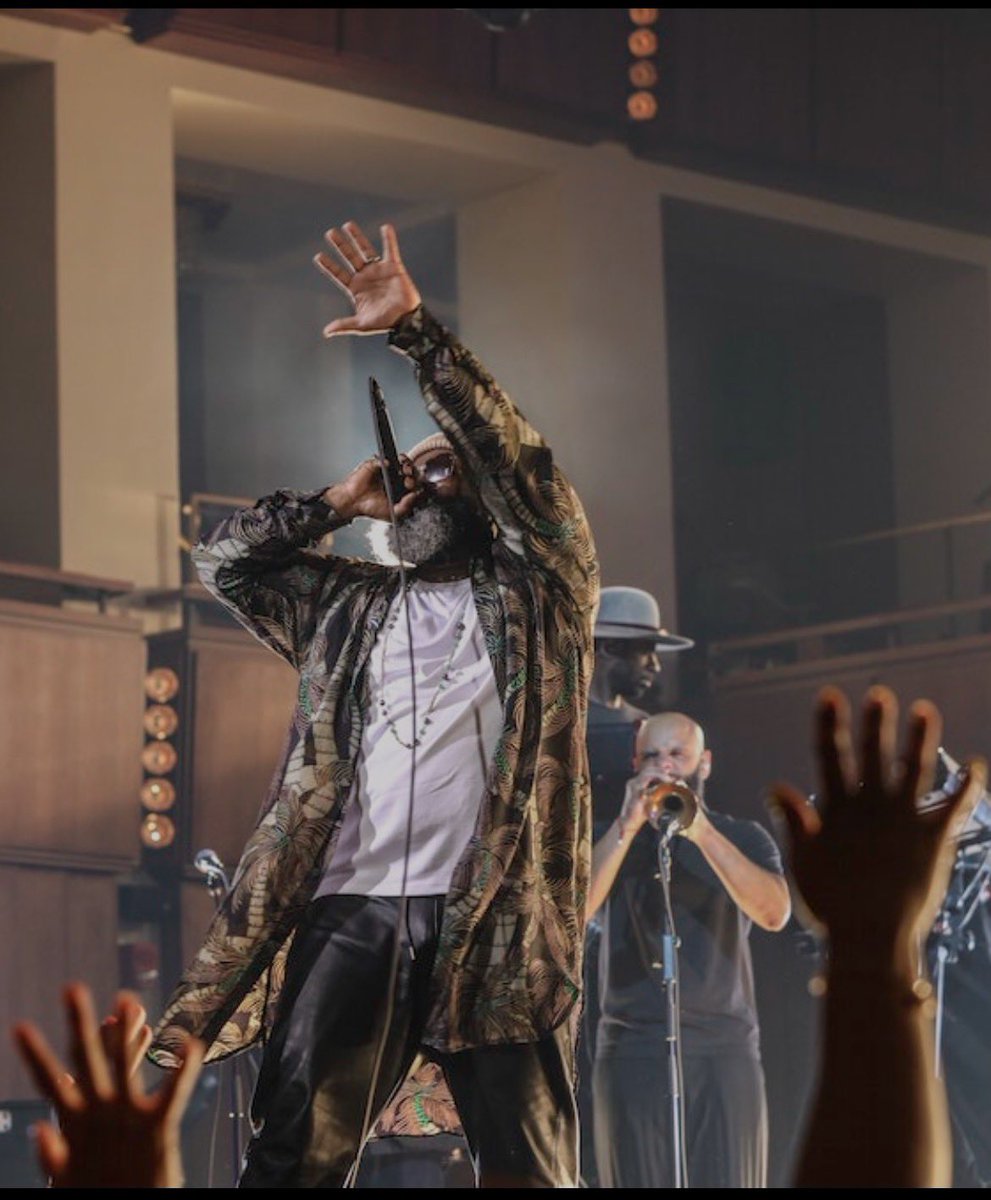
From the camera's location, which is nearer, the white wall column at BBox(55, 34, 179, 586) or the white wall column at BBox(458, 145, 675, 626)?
the white wall column at BBox(55, 34, 179, 586)

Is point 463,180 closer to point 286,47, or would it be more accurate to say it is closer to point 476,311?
point 476,311

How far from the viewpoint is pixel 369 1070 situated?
10.3ft

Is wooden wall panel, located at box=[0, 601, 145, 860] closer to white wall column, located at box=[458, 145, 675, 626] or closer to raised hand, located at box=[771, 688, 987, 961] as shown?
white wall column, located at box=[458, 145, 675, 626]

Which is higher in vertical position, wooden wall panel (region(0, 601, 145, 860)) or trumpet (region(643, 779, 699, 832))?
wooden wall panel (region(0, 601, 145, 860))

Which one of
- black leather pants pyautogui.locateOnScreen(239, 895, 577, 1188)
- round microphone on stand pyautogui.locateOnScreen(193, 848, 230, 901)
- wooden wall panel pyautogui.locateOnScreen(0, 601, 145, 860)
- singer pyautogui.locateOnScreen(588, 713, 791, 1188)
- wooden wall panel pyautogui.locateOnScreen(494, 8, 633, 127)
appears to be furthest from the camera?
wooden wall panel pyautogui.locateOnScreen(494, 8, 633, 127)

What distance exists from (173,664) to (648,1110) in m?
3.95

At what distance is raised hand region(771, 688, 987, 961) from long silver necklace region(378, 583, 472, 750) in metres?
2.03

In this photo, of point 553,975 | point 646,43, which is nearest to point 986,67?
point 646,43

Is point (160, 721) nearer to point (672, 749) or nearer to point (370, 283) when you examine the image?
point (672, 749)

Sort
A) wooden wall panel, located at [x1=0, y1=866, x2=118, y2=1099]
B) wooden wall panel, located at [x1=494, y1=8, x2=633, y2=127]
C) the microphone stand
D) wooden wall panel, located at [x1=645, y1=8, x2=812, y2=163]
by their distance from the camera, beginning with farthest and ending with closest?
wooden wall panel, located at [x1=645, y1=8, x2=812, y2=163]
wooden wall panel, located at [x1=494, y1=8, x2=633, y2=127]
wooden wall panel, located at [x1=0, y1=866, x2=118, y2=1099]
the microphone stand

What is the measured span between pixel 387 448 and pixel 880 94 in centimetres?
814

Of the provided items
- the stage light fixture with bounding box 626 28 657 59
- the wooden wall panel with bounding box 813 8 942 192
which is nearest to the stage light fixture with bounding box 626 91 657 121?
the stage light fixture with bounding box 626 28 657 59

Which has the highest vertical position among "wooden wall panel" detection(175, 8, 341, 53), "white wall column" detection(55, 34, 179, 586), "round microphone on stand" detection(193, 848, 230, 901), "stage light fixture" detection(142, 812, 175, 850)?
"wooden wall panel" detection(175, 8, 341, 53)

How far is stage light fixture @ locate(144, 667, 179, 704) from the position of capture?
8812 mm
